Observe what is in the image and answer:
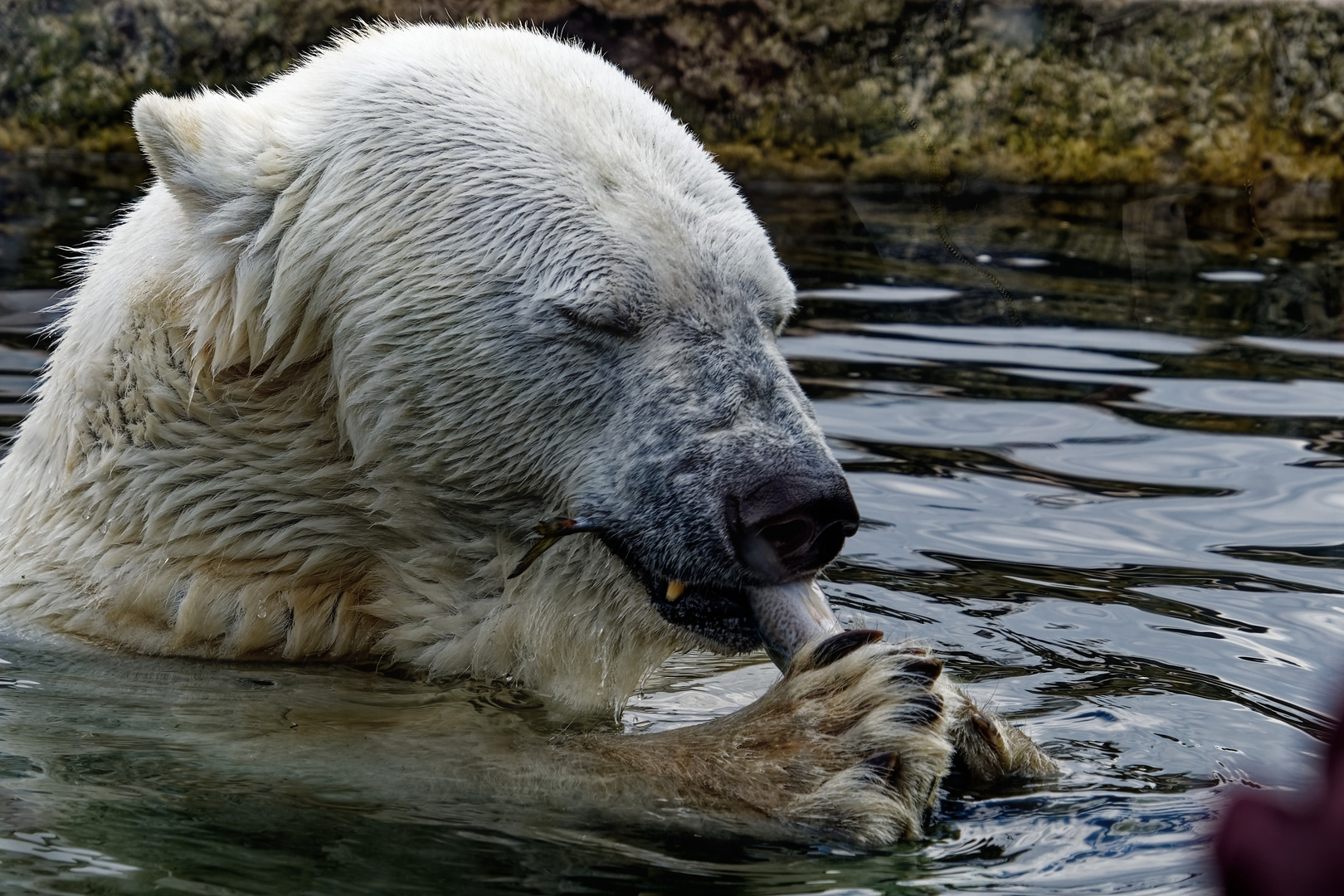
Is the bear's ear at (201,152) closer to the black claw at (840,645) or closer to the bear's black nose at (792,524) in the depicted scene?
the bear's black nose at (792,524)

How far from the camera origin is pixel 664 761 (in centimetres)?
289

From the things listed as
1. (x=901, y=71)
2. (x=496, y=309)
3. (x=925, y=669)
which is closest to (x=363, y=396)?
(x=496, y=309)

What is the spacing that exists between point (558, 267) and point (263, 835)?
135cm

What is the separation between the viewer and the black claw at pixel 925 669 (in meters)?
2.81

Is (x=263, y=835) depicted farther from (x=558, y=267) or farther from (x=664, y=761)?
(x=558, y=267)

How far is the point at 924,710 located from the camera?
9.09 feet

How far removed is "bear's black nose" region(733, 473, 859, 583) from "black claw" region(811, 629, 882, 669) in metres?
0.22

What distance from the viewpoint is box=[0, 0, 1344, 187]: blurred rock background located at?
33.1ft

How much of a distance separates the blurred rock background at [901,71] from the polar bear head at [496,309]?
6.53 meters

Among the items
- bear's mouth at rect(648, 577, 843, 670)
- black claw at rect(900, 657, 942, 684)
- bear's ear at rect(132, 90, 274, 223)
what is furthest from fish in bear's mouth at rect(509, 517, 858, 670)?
bear's ear at rect(132, 90, 274, 223)

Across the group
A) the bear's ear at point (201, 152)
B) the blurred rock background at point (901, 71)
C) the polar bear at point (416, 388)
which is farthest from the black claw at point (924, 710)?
the blurred rock background at point (901, 71)

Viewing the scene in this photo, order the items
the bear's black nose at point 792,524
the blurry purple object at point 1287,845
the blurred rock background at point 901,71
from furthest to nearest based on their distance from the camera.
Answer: the blurred rock background at point 901,71 → the bear's black nose at point 792,524 → the blurry purple object at point 1287,845

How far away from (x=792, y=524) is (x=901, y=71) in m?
7.75

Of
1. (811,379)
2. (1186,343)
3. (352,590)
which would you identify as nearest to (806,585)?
(352,590)
